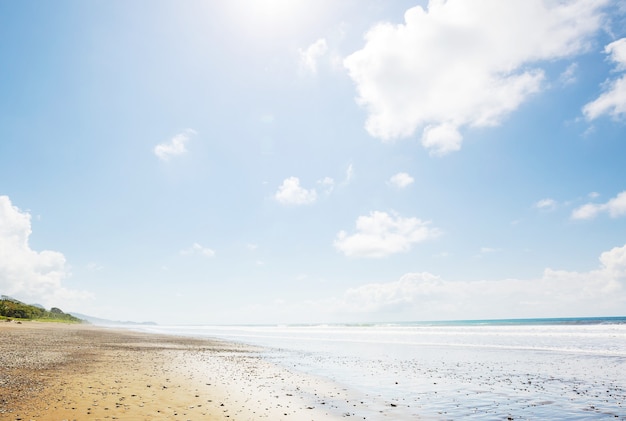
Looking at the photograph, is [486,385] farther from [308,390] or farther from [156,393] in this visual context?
[156,393]

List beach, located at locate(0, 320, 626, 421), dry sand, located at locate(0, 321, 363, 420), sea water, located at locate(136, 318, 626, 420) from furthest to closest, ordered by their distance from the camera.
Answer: sea water, located at locate(136, 318, 626, 420) → beach, located at locate(0, 320, 626, 421) → dry sand, located at locate(0, 321, 363, 420)

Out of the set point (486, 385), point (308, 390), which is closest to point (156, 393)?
point (308, 390)

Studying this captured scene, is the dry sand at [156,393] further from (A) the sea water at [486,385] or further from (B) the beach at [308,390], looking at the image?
(A) the sea water at [486,385]

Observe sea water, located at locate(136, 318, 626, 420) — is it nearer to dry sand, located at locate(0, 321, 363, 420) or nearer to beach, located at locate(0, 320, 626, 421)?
beach, located at locate(0, 320, 626, 421)

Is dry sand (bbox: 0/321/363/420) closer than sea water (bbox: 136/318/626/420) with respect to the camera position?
Yes

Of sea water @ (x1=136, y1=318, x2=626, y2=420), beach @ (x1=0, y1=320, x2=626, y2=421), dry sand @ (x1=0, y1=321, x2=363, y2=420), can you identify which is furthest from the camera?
sea water @ (x1=136, y1=318, x2=626, y2=420)

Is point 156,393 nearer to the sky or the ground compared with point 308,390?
nearer to the sky

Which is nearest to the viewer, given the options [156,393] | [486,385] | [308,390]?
[156,393]

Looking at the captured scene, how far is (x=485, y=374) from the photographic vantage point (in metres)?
25.9

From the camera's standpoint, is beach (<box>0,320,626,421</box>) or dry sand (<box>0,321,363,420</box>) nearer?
dry sand (<box>0,321,363,420</box>)

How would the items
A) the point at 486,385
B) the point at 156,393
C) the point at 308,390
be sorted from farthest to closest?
the point at 486,385, the point at 308,390, the point at 156,393

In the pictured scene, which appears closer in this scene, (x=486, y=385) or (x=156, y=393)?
(x=156, y=393)

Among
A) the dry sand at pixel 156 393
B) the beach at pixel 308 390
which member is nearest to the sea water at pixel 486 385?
the beach at pixel 308 390

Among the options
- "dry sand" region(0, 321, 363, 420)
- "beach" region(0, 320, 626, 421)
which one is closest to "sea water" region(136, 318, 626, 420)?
"beach" region(0, 320, 626, 421)
